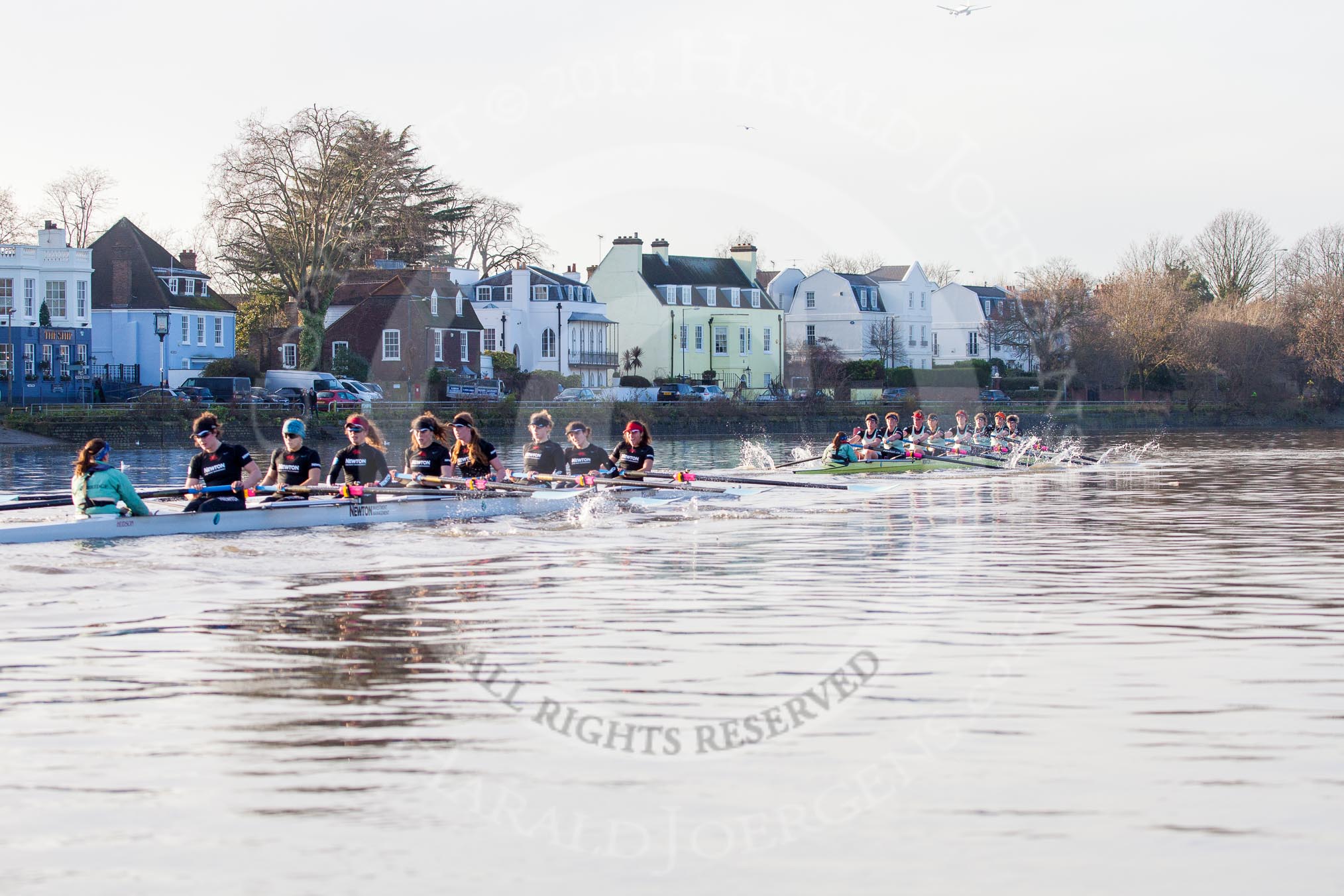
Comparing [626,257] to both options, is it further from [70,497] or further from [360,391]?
[70,497]

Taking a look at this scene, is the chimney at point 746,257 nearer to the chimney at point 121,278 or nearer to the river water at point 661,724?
the chimney at point 121,278

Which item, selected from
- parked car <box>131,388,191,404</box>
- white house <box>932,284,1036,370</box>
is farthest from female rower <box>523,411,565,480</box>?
white house <box>932,284,1036,370</box>

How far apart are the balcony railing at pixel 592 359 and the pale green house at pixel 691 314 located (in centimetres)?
210

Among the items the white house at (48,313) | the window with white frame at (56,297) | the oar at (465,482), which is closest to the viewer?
the oar at (465,482)

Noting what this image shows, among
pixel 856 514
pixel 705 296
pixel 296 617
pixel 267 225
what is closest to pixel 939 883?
pixel 296 617

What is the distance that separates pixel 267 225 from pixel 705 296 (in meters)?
32.3

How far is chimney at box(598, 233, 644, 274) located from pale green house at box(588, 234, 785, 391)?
0.04 m

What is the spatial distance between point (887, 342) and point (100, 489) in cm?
8138

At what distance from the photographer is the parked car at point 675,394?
212 feet

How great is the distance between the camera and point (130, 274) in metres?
64.3

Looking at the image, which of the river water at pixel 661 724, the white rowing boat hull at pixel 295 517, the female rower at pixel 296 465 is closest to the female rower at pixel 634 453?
the white rowing boat hull at pixel 295 517

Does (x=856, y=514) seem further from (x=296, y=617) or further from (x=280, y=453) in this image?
(x=296, y=617)

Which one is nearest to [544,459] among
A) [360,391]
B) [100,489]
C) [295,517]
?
[295,517]

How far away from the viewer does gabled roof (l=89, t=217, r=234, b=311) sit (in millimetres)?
63594
